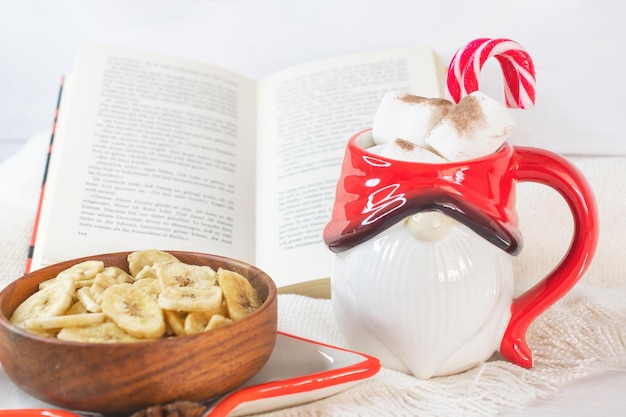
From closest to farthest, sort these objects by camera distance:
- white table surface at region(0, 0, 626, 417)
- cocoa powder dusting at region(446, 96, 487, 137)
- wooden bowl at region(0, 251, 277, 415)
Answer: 1. wooden bowl at region(0, 251, 277, 415)
2. cocoa powder dusting at region(446, 96, 487, 137)
3. white table surface at region(0, 0, 626, 417)

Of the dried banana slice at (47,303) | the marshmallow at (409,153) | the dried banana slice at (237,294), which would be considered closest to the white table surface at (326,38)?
the marshmallow at (409,153)

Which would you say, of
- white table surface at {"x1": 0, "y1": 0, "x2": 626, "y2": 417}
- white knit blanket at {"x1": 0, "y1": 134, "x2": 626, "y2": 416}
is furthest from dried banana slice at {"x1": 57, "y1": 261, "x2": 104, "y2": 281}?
white table surface at {"x1": 0, "y1": 0, "x2": 626, "y2": 417}

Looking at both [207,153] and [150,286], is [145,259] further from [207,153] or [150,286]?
[207,153]

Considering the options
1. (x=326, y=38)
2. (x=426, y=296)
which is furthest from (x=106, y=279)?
(x=326, y=38)

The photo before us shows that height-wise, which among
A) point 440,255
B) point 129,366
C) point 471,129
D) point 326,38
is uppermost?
point 326,38

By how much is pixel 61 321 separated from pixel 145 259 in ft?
0.45

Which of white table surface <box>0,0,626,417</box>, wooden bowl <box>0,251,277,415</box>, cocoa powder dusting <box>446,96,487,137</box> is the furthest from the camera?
white table surface <box>0,0,626,417</box>

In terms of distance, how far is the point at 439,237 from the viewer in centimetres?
67

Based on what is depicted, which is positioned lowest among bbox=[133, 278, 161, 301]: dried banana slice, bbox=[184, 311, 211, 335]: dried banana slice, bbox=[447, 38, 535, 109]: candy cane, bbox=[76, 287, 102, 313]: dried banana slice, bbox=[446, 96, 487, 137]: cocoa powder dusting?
bbox=[76, 287, 102, 313]: dried banana slice

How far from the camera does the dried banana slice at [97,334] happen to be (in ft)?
1.92

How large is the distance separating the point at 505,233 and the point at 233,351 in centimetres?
26

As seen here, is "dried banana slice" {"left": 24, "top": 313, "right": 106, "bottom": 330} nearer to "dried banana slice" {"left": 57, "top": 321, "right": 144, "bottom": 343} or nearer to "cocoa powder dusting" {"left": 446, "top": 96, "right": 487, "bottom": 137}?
"dried banana slice" {"left": 57, "top": 321, "right": 144, "bottom": 343}

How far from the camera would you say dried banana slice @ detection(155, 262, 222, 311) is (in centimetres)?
61

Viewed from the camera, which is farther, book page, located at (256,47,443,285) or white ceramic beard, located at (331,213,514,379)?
book page, located at (256,47,443,285)
